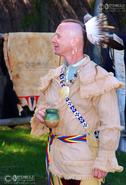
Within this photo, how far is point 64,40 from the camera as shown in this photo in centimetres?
318

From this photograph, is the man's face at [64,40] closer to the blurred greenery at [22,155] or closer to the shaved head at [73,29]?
the shaved head at [73,29]

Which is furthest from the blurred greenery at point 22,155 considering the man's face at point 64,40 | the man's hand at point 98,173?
the man's face at point 64,40

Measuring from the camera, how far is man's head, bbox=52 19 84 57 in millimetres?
3172

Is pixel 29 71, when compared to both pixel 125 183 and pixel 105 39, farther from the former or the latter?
pixel 105 39

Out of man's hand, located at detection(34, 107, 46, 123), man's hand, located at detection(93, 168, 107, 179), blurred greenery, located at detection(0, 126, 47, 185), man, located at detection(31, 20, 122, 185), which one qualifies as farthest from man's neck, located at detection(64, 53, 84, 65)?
blurred greenery, located at detection(0, 126, 47, 185)

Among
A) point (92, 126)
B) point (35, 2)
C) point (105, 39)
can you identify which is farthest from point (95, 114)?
point (35, 2)

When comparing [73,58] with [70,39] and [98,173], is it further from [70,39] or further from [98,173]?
[98,173]

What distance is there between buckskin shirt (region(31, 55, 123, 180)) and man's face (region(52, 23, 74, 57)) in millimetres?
128

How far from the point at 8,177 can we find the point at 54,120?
258 cm

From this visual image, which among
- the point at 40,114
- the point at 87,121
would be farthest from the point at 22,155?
the point at 87,121

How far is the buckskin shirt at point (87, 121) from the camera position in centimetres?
307

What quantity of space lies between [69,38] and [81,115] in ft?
1.42

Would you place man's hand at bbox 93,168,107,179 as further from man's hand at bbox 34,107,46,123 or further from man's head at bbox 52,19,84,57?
man's head at bbox 52,19,84,57

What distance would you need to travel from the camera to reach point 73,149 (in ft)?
10.4
